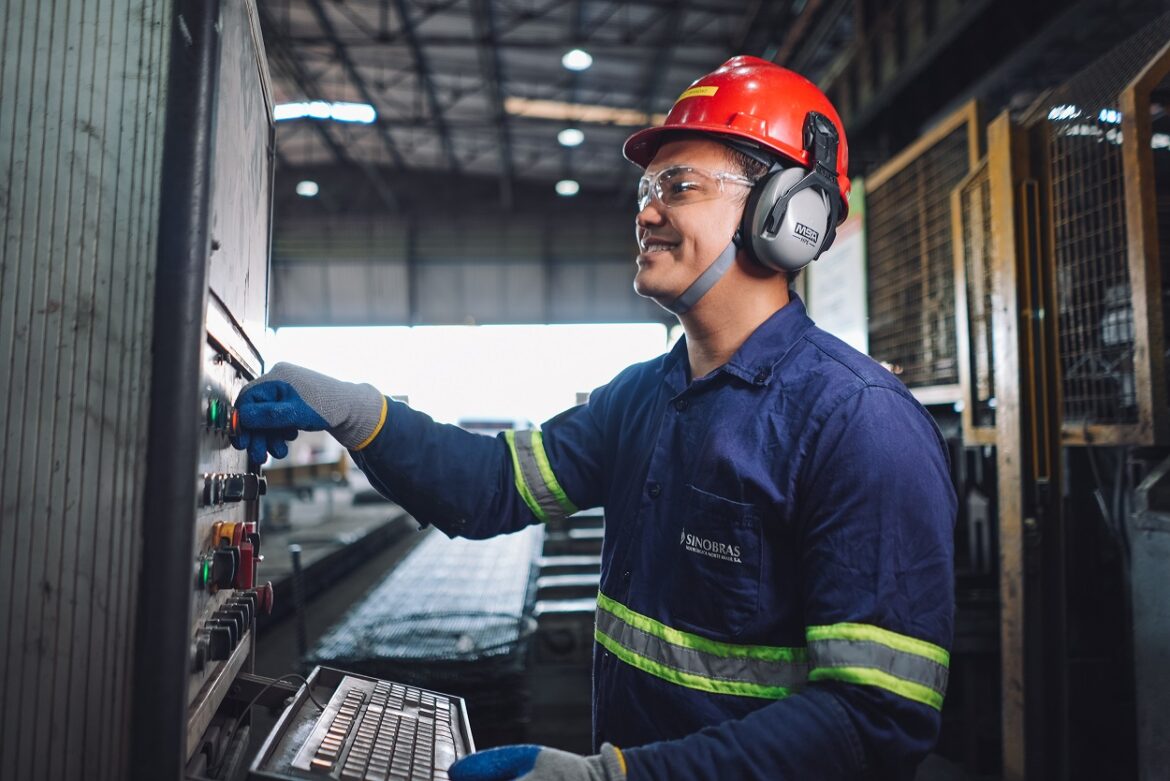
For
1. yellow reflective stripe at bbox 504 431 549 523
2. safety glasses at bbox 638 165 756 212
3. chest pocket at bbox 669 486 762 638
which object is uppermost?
safety glasses at bbox 638 165 756 212

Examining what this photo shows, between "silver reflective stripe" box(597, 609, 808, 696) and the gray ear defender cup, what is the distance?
66cm

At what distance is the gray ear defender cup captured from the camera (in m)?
1.31

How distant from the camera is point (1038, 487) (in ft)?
8.13

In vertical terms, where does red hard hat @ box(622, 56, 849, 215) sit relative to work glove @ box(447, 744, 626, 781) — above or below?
above

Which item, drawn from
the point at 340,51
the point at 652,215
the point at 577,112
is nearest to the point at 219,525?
the point at 652,215

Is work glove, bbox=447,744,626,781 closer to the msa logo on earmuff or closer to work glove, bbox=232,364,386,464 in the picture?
work glove, bbox=232,364,386,464

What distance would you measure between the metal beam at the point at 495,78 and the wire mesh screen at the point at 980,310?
7110 millimetres

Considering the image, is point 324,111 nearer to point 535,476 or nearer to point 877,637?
point 535,476

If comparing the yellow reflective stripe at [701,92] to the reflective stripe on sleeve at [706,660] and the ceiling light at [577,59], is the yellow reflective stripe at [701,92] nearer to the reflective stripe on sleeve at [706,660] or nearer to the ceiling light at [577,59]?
the reflective stripe on sleeve at [706,660]

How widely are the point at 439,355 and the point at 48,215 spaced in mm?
14583

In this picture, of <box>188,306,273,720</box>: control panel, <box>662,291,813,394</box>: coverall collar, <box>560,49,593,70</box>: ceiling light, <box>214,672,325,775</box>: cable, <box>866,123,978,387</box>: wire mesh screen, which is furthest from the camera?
<box>560,49,593,70</box>: ceiling light

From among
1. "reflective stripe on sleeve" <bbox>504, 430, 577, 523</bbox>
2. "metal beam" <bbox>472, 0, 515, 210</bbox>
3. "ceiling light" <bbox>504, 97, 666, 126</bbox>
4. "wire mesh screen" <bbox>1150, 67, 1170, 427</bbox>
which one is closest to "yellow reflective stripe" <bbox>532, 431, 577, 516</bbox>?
"reflective stripe on sleeve" <bbox>504, 430, 577, 523</bbox>

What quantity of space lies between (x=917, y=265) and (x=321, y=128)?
486 inches

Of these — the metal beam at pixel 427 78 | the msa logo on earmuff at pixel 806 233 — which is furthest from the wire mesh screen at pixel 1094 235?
the metal beam at pixel 427 78
